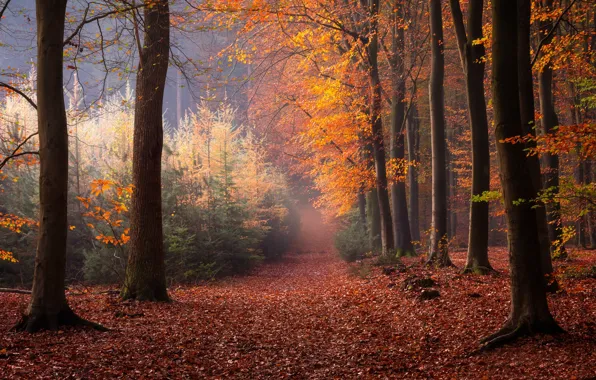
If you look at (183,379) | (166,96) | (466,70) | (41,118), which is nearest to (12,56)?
(41,118)

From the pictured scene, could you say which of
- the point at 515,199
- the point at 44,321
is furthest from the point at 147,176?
the point at 515,199

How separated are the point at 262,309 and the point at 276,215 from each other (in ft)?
58.2

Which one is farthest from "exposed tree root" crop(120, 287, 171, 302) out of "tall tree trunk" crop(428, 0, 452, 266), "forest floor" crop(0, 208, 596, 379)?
"tall tree trunk" crop(428, 0, 452, 266)

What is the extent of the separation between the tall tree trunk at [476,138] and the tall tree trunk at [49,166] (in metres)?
7.98

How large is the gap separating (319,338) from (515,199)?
363 centimetres

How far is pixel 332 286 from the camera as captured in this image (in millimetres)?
14383

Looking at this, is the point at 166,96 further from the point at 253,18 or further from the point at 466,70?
the point at 466,70

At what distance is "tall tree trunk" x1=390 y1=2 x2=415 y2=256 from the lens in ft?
55.3

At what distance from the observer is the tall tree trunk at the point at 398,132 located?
663 inches

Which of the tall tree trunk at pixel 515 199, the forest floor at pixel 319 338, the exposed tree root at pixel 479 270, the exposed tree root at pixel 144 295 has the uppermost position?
the tall tree trunk at pixel 515 199

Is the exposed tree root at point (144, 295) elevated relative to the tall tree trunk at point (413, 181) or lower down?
lower down

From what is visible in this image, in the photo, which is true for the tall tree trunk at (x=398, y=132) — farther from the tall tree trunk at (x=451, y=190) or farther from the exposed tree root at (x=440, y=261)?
the tall tree trunk at (x=451, y=190)

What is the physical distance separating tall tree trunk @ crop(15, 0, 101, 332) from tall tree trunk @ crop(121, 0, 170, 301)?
282 centimetres

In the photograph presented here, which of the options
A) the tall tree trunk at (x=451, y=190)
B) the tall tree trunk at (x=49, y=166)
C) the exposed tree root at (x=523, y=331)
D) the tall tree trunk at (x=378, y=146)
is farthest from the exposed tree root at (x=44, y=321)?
the tall tree trunk at (x=451, y=190)
